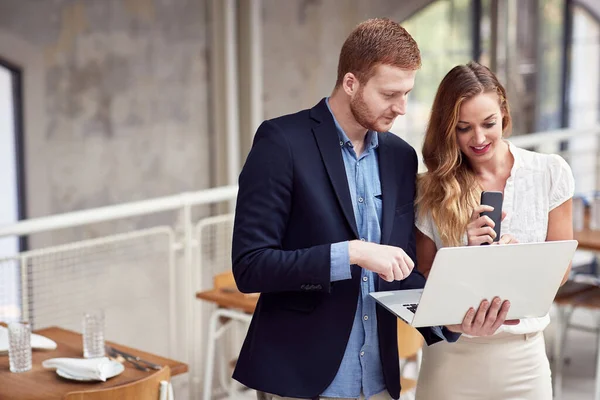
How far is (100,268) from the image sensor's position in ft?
16.6

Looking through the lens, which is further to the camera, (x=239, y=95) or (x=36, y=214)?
(x=239, y=95)

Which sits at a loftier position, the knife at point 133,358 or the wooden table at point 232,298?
the wooden table at point 232,298

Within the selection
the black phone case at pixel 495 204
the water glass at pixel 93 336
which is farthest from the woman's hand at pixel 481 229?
the water glass at pixel 93 336

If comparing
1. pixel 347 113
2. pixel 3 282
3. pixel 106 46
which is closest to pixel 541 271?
pixel 347 113

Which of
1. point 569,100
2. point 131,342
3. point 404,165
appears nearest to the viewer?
point 404,165

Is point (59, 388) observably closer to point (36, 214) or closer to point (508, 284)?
point (508, 284)

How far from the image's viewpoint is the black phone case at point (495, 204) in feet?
6.34

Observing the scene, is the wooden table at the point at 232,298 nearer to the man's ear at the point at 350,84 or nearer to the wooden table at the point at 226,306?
the wooden table at the point at 226,306

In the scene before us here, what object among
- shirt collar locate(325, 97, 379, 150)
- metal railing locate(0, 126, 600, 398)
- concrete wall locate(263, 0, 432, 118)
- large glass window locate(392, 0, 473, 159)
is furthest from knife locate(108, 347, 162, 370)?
large glass window locate(392, 0, 473, 159)

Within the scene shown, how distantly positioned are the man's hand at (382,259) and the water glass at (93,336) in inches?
51.8

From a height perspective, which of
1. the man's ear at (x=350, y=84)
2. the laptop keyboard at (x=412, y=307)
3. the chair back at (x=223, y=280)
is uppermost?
the man's ear at (x=350, y=84)

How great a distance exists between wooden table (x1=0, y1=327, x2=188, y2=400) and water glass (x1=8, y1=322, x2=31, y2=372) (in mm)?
26

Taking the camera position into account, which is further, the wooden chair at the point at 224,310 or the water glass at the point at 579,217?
the water glass at the point at 579,217

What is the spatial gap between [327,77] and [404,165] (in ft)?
13.9
